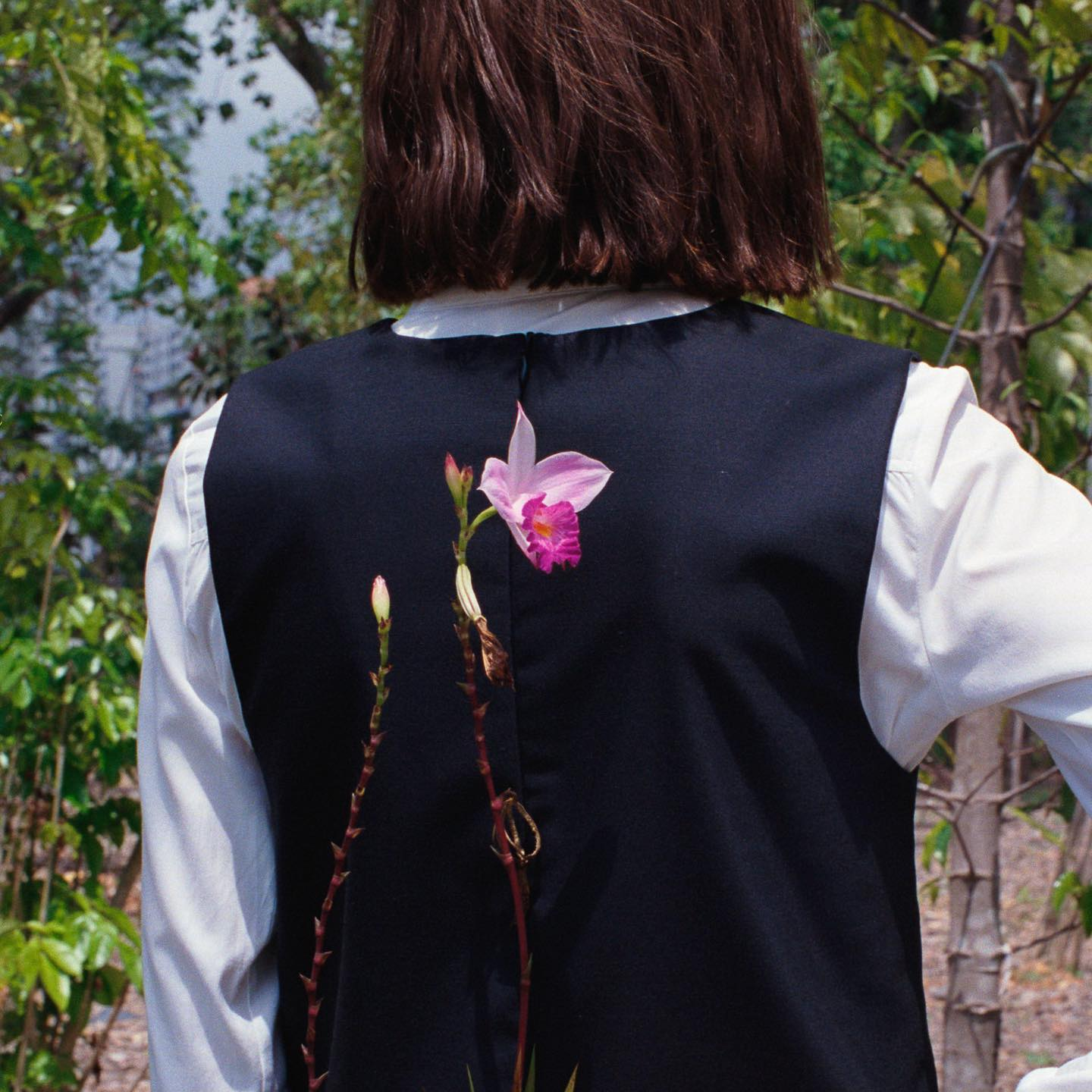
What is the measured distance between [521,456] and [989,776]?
4.60 ft

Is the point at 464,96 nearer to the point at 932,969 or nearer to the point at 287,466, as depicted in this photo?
the point at 287,466

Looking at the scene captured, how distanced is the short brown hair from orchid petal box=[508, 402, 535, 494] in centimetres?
16

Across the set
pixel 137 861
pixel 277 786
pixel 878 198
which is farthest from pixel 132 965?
pixel 878 198

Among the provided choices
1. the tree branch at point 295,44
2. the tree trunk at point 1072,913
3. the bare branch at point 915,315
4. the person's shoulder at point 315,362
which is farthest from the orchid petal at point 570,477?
the tree branch at point 295,44

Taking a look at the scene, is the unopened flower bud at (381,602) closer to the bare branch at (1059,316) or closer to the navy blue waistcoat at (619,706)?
the navy blue waistcoat at (619,706)

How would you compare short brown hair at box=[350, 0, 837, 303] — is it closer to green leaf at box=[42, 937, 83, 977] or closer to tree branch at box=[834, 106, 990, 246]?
tree branch at box=[834, 106, 990, 246]

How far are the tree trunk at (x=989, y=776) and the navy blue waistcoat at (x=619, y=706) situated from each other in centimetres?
110

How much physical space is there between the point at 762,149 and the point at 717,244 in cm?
7

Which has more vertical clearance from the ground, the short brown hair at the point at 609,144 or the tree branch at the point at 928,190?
the tree branch at the point at 928,190

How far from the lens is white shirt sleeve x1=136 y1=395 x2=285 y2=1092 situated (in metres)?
1.01

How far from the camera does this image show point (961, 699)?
33.0 inches

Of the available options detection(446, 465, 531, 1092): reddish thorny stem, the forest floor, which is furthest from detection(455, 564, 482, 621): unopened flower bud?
the forest floor

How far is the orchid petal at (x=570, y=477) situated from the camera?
82 cm

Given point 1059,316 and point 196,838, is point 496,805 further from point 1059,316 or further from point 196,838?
point 1059,316
